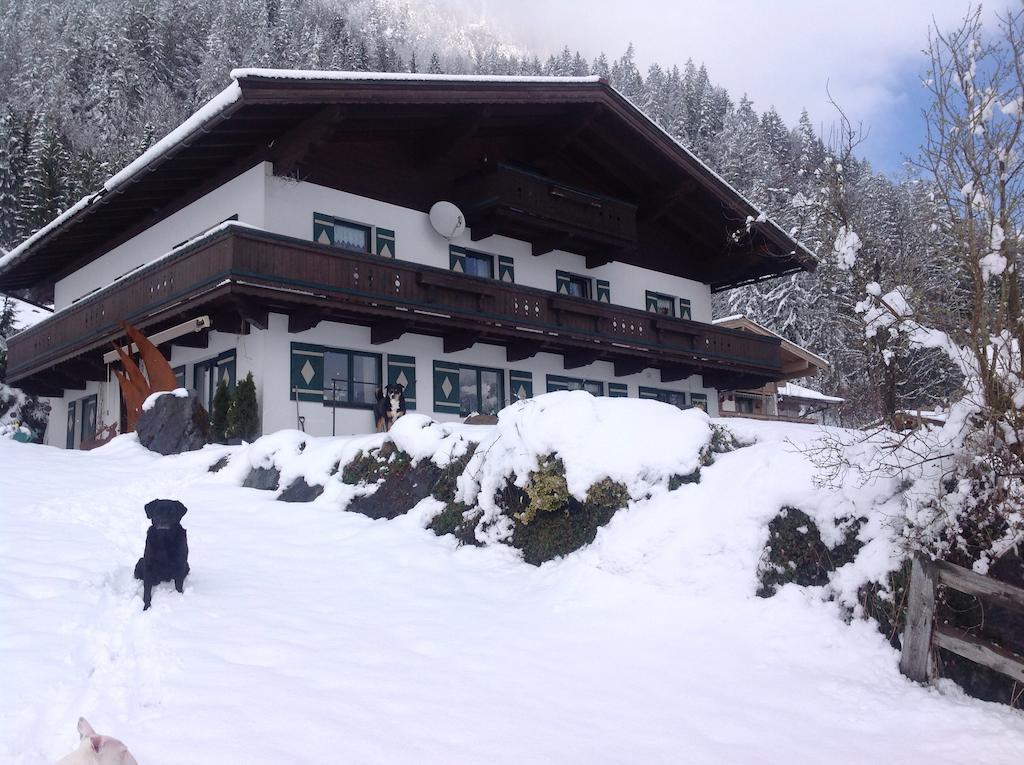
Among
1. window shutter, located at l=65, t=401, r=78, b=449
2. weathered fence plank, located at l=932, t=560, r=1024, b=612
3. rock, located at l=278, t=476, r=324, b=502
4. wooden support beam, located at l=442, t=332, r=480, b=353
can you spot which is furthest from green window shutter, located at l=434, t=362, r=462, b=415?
weathered fence plank, located at l=932, t=560, r=1024, b=612

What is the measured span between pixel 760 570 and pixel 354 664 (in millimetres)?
3929

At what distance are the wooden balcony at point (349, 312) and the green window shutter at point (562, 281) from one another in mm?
2156

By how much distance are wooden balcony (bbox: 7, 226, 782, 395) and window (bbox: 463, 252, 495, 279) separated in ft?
6.89

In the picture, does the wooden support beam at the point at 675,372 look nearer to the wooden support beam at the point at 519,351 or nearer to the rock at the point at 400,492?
the wooden support beam at the point at 519,351

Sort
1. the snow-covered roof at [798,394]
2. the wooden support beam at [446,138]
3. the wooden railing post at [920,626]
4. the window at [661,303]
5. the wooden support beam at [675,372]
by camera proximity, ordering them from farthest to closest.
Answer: the snow-covered roof at [798,394] → the window at [661,303] → the wooden support beam at [675,372] → the wooden support beam at [446,138] → the wooden railing post at [920,626]

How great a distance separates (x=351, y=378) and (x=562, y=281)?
7.89m

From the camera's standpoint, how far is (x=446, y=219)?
2188 centimetres

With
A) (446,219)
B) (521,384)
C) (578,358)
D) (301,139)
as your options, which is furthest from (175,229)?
(578,358)

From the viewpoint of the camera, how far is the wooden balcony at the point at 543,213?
2242 centimetres

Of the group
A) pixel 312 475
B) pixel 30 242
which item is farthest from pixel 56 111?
pixel 312 475

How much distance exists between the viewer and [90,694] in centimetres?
552

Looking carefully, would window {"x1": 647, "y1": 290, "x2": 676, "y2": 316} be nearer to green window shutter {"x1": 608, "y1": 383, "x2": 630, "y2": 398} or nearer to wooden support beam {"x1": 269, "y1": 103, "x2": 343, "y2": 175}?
green window shutter {"x1": 608, "y1": 383, "x2": 630, "y2": 398}

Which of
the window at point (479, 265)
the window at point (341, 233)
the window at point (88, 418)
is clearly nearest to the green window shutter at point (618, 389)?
the window at point (479, 265)

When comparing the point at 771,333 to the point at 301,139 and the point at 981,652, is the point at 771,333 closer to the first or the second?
the point at 301,139
